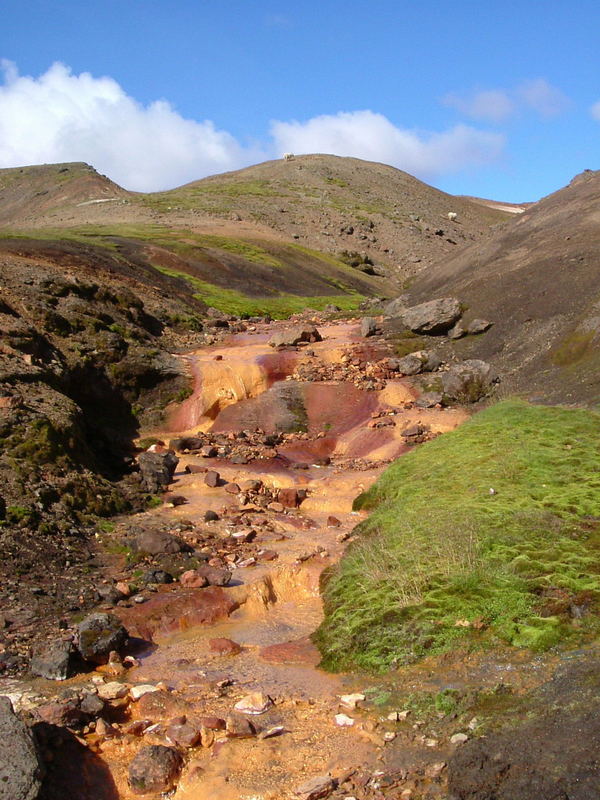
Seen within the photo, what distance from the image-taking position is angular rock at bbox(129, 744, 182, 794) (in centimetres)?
674

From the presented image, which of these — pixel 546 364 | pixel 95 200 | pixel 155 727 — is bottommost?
pixel 155 727

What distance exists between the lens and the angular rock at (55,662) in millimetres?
8641

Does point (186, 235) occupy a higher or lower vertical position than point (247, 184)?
lower

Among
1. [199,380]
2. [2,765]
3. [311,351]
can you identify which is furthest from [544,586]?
[311,351]

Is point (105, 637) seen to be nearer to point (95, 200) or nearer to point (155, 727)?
point (155, 727)

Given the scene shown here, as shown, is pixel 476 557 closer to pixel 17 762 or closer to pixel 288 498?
pixel 17 762

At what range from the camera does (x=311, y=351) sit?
2700 centimetres

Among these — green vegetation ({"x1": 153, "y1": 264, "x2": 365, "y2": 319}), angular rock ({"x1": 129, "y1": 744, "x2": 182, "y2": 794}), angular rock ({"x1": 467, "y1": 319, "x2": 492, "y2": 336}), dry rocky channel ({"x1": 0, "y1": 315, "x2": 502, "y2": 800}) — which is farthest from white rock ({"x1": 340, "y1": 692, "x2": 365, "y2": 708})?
green vegetation ({"x1": 153, "y1": 264, "x2": 365, "y2": 319})

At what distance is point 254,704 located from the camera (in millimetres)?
7922

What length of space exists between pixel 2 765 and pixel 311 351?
2147cm

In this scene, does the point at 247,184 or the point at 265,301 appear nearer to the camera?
the point at 265,301

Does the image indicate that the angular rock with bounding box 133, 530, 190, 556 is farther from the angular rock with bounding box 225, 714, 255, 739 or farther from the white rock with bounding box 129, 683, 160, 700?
the angular rock with bounding box 225, 714, 255, 739

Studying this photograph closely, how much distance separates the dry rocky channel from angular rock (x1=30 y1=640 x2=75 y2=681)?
0.08 ft

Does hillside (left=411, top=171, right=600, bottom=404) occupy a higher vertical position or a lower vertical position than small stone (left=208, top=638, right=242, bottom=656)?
higher
